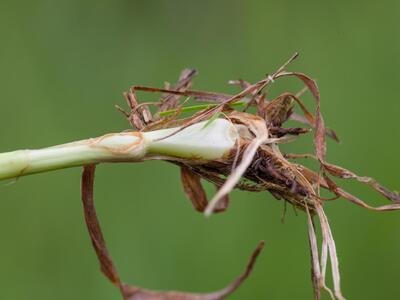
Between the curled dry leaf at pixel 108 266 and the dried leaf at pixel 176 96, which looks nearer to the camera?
the curled dry leaf at pixel 108 266

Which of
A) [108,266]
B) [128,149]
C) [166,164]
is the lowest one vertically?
[166,164]

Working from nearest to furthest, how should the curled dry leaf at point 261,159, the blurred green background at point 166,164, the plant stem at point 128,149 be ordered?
1. the plant stem at point 128,149
2. the curled dry leaf at point 261,159
3. the blurred green background at point 166,164

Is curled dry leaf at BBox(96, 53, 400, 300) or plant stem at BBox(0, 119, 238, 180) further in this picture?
curled dry leaf at BBox(96, 53, 400, 300)

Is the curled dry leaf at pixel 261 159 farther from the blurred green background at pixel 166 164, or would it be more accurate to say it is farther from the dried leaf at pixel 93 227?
the blurred green background at pixel 166 164

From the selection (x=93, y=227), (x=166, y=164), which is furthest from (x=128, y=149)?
(x=166, y=164)

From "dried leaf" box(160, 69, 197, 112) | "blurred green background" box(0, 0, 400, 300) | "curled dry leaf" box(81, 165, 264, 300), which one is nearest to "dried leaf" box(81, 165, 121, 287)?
"curled dry leaf" box(81, 165, 264, 300)

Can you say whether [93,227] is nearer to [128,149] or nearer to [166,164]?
[128,149]

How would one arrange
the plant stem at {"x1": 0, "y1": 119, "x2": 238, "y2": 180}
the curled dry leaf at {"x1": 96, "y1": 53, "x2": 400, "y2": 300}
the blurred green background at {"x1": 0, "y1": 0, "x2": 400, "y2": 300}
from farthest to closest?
1. the blurred green background at {"x1": 0, "y1": 0, "x2": 400, "y2": 300}
2. the curled dry leaf at {"x1": 96, "y1": 53, "x2": 400, "y2": 300}
3. the plant stem at {"x1": 0, "y1": 119, "x2": 238, "y2": 180}

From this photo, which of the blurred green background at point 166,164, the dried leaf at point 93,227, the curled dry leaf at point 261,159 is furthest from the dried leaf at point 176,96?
the blurred green background at point 166,164

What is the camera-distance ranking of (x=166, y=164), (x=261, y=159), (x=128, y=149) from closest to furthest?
(x=128, y=149)
(x=261, y=159)
(x=166, y=164)

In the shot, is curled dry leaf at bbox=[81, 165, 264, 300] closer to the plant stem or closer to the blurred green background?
the plant stem
